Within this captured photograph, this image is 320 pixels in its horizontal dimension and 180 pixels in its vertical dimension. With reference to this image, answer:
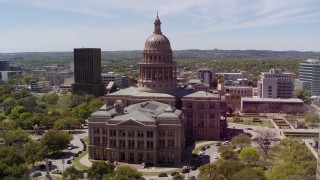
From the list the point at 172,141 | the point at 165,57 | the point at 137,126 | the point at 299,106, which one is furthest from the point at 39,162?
the point at 299,106

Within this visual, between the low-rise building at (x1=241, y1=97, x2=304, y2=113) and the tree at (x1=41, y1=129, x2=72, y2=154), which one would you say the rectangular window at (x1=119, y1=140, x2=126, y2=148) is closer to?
the tree at (x1=41, y1=129, x2=72, y2=154)

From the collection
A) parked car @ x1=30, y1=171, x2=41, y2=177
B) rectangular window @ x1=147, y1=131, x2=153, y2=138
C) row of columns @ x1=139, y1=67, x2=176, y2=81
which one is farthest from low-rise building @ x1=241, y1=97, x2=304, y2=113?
parked car @ x1=30, y1=171, x2=41, y2=177

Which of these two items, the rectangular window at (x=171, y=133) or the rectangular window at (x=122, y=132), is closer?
the rectangular window at (x=122, y=132)

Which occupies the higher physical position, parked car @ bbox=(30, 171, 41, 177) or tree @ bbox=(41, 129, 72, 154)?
tree @ bbox=(41, 129, 72, 154)

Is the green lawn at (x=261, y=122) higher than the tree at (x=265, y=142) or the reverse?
the reverse

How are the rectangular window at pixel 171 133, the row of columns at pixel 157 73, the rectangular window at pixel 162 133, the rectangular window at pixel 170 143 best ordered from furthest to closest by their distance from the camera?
1. the row of columns at pixel 157 73
2. the rectangular window at pixel 162 133
3. the rectangular window at pixel 170 143
4. the rectangular window at pixel 171 133

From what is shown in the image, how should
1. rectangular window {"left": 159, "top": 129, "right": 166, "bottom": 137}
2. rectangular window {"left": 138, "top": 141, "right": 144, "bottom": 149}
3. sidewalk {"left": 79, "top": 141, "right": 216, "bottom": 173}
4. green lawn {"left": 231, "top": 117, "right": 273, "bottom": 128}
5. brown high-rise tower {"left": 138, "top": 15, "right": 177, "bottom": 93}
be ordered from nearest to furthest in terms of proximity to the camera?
sidewalk {"left": 79, "top": 141, "right": 216, "bottom": 173}, rectangular window {"left": 138, "top": 141, "right": 144, "bottom": 149}, rectangular window {"left": 159, "top": 129, "right": 166, "bottom": 137}, brown high-rise tower {"left": 138, "top": 15, "right": 177, "bottom": 93}, green lawn {"left": 231, "top": 117, "right": 273, "bottom": 128}

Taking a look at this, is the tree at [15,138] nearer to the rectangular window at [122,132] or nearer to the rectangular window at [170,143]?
the rectangular window at [122,132]

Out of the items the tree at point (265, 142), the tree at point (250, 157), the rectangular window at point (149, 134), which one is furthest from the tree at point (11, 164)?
the tree at point (265, 142)
